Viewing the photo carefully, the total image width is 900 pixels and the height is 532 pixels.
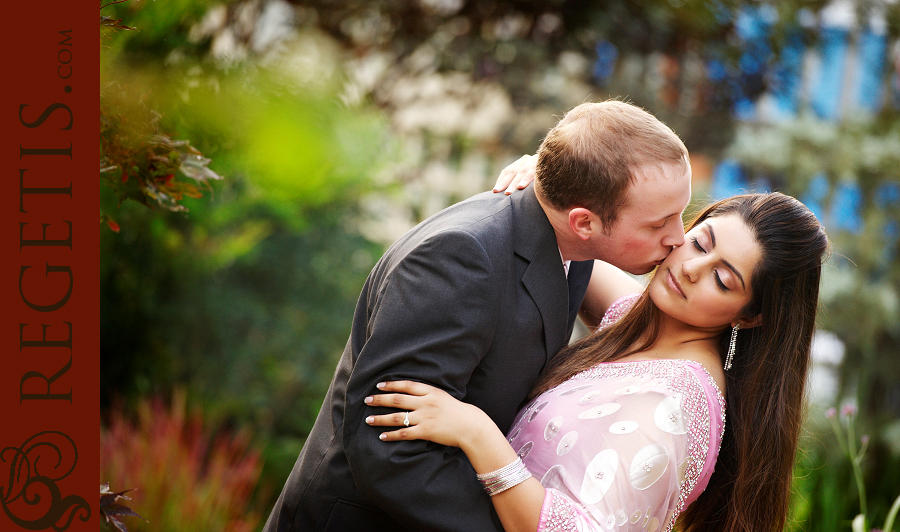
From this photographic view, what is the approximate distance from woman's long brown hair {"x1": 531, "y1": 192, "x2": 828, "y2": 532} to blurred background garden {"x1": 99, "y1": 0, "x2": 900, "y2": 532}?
143 cm

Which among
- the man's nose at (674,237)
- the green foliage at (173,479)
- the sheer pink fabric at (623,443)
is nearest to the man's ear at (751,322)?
the sheer pink fabric at (623,443)

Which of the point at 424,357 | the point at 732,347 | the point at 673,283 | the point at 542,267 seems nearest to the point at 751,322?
the point at 732,347

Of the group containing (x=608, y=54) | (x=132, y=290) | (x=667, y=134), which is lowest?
(x=132, y=290)

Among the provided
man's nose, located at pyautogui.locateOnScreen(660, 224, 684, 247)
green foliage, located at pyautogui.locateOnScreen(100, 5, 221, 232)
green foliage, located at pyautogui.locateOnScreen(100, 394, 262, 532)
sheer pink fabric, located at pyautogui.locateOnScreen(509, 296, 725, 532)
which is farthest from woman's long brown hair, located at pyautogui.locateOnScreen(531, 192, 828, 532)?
green foliage, located at pyautogui.locateOnScreen(100, 394, 262, 532)

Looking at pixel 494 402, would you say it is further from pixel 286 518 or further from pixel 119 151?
pixel 119 151

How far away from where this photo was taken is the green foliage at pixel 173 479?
3123 mm

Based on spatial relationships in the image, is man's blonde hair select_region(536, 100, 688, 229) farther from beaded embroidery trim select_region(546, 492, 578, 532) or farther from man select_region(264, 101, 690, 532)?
beaded embroidery trim select_region(546, 492, 578, 532)

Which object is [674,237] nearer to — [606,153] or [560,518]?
[606,153]

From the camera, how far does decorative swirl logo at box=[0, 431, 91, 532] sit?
1.30 meters

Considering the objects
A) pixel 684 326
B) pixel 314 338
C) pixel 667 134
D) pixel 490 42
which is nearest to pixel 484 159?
pixel 490 42

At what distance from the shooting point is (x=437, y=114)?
5414mm

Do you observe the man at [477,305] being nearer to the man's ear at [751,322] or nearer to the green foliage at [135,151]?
the man's ear at [751,322]

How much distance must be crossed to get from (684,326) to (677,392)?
359 mm

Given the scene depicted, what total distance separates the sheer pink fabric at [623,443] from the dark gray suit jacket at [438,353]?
13 centimetres
